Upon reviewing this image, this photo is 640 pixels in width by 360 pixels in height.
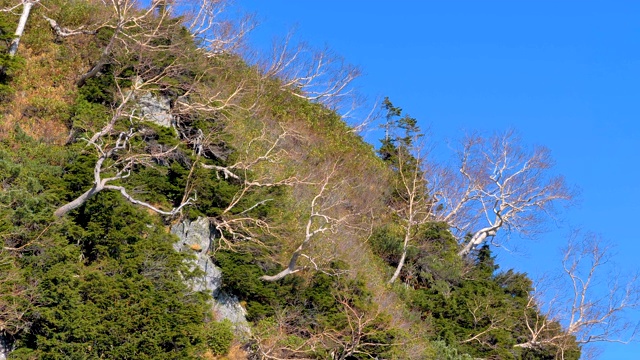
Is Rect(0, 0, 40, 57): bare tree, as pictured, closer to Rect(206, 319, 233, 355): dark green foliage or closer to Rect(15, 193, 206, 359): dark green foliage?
Rect(15, 193, 206, 359): dark green foliage

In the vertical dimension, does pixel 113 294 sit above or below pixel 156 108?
below

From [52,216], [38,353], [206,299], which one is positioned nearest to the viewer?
[38,353]

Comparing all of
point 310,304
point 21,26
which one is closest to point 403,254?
point 310,304

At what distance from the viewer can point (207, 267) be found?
862 inches

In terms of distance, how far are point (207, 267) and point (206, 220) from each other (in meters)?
1.40

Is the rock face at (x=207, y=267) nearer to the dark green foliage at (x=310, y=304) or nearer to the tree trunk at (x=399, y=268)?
the dark green foliage at (x=310, y=304)

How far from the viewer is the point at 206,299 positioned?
2031cm

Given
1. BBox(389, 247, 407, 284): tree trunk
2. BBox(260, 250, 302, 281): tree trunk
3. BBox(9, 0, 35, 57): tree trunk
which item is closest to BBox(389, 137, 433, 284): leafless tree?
BBox(389, 247, 407, 284): tree trunk

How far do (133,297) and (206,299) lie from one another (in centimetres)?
249

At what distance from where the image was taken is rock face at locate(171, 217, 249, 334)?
2150 cm

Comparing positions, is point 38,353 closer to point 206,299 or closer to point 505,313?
point 206,299

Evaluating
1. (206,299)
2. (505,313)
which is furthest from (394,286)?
(206,299)

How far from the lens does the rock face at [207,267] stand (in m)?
21.5

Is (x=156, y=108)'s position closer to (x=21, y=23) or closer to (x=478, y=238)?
(x=21, y=23)
